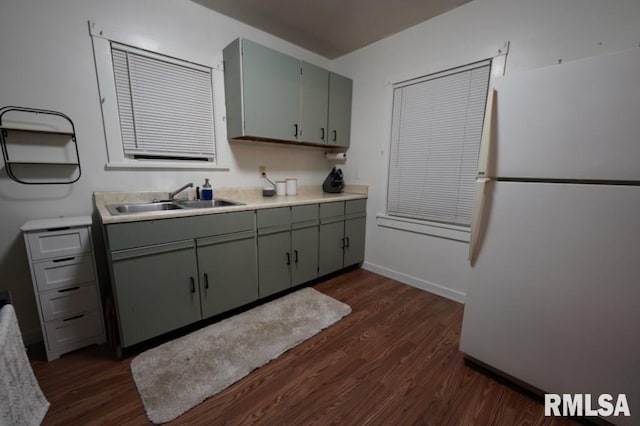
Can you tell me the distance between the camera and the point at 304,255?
249 centimetres

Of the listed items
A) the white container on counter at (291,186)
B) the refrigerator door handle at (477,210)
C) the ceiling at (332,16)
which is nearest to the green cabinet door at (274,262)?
the white container on counter at (291,186)

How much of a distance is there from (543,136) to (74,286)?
2.84 meters

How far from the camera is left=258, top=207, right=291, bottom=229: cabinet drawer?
2105mm

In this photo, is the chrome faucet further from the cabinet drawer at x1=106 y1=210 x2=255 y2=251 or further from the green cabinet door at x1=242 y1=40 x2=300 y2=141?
the green cabinet door at x1=242 y1=40 x2=300 y2=141

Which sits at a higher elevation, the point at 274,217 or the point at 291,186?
the point at 291,186

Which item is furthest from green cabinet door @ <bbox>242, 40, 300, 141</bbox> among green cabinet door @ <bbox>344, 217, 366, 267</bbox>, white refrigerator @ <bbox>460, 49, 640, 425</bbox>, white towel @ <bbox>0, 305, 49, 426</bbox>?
white towel @ <bbox>0, 305, 49, 426</bbox>

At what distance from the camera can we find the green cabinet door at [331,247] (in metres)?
2.65

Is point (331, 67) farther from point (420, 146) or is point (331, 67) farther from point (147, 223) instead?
point (147, 223)

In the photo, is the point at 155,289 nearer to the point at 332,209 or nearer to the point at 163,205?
the point at 163,205

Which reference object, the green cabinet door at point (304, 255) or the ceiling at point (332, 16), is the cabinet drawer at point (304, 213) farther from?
the ceiling at point (332, 16)

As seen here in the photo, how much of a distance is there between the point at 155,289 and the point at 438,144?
2.61 metres

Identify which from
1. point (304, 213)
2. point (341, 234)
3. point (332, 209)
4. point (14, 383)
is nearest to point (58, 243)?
point (14, 383)

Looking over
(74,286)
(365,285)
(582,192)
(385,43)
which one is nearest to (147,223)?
(74,286)

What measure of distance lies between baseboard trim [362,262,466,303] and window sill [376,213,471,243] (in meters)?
0.51
